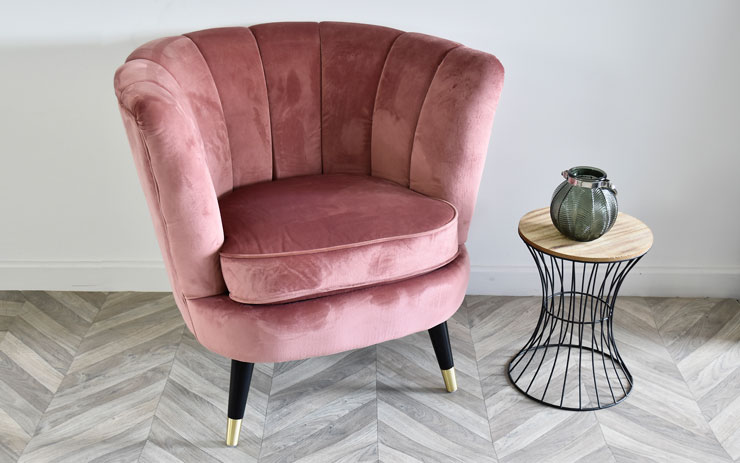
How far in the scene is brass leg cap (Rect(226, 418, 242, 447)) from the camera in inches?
62.1

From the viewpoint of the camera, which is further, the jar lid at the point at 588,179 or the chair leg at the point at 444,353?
the chair leg at the point at 444,353

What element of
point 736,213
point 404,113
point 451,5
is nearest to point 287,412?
point 404,113

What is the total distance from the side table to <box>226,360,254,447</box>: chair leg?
27.2 inches

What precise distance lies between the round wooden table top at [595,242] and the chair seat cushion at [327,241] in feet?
0.64

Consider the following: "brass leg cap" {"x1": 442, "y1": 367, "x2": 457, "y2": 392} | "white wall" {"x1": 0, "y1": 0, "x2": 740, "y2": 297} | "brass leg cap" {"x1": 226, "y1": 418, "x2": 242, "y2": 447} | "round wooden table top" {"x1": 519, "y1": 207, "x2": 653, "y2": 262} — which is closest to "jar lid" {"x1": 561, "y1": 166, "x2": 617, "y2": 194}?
"round wooden table top" {"x1": 519, "y1": 207, "x2": 653, "y2": 262}

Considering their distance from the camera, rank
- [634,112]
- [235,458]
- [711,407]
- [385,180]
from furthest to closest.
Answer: [634,112] < [385,180] < [711,407] < [235,458]

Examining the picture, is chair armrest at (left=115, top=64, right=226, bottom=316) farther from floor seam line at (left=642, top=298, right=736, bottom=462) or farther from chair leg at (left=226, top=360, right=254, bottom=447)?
floor seam line at (left=642, top=298, right=736, bottom=462)

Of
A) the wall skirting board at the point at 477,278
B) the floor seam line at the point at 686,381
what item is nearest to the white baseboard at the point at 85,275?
the wall skirting board at the point at 477,278

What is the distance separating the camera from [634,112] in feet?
6.53

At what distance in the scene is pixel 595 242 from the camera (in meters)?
1.56

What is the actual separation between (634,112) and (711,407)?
835 millimetres

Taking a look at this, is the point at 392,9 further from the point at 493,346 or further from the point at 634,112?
the point at 493,346

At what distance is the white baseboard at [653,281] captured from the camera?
2.16 m

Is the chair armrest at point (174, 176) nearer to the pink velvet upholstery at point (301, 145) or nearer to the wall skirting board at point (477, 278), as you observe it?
the pink velvet upholstery at point (301, 145)
